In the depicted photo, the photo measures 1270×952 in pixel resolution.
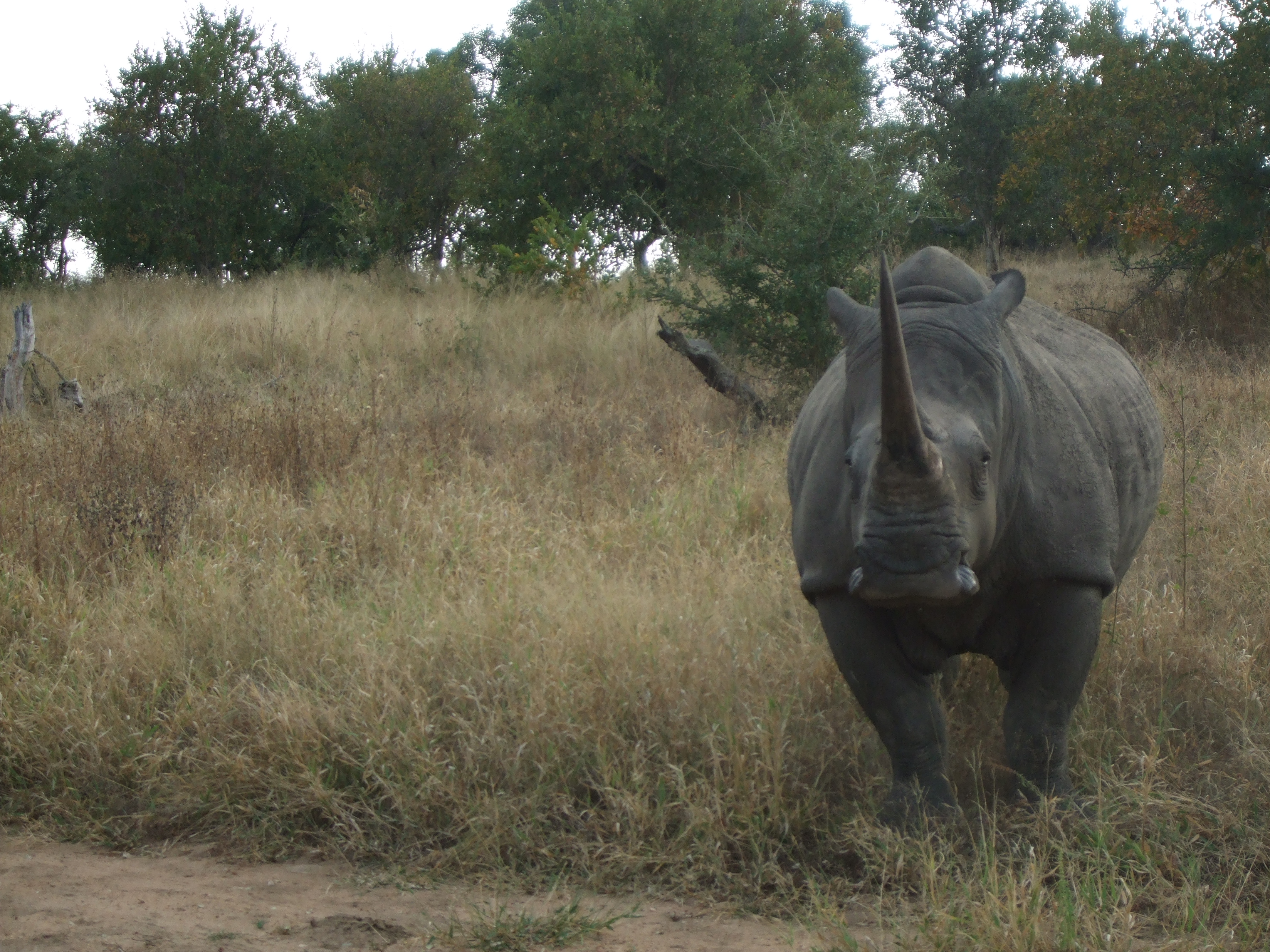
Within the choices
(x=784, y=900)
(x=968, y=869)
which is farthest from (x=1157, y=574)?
Answer: (x=784, y=900)

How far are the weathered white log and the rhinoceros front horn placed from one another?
8358 mm

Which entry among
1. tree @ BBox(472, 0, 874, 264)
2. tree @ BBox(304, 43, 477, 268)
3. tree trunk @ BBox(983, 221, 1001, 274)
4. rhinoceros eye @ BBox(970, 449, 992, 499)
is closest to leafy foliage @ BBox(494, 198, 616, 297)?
tree @ BBox(472, 0, 874, 264)

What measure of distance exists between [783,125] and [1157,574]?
7.13 metres

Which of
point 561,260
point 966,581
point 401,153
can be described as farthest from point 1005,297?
point 401,153

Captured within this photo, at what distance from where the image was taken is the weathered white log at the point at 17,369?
944 centimetres

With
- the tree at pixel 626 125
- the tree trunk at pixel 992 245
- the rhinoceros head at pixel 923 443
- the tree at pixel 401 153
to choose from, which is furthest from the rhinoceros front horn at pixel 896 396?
the tree at pixel 401 153

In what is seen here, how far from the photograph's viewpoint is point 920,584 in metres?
2.83

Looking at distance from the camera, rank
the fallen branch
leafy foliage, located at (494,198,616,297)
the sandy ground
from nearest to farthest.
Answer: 1. the sandy ground
2. the fallen branch
3. leafy foliage, located at (494,198,616,297)

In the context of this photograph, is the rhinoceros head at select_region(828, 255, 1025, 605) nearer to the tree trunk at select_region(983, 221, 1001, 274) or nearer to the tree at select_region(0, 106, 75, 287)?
the tree trunk at select_region(983, 221, 1001, 274)

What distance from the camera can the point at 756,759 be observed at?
3.95 m

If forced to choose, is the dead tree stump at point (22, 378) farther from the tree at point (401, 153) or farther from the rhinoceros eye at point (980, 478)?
the tree at point (401, 153)

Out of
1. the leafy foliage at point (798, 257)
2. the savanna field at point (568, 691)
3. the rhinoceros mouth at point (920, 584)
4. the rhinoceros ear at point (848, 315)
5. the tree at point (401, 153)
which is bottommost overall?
the savanna field at point (568, 691)

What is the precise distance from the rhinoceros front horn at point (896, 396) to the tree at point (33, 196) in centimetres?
2140

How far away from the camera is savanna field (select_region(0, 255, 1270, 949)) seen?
141 inches
